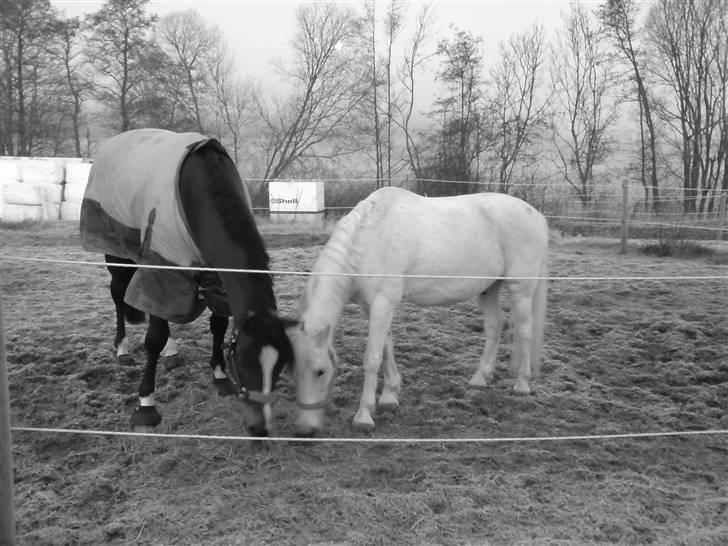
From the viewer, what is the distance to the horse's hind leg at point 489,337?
402cm

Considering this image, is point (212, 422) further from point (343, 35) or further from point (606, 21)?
point (606, 21)

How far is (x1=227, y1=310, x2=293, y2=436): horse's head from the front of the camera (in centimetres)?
266

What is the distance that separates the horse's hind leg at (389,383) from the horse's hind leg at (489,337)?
22.5 inches

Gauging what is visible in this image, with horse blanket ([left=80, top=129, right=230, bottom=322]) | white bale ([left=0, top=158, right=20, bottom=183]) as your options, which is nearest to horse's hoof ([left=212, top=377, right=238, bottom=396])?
horse blanket ([left=80, top=129, right=230, bottom=322])

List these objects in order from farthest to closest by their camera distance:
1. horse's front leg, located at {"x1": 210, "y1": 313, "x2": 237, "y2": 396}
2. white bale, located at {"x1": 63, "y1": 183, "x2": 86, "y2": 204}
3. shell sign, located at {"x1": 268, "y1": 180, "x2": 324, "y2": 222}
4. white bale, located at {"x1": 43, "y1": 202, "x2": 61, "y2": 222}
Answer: white bale, located at {"x1": 63, "y1": 183, "x2": 86, "y2": 204}
white bale, located at {"x1": 43, "y1": 202, "x2": 61, "y2": 222}
shell sign, located at {"x1": 268, "y1": 180, "x2": 324, "y2": 222}
horse's front leg, located at {"x1": 210, "y1": 313, "x2": 237, "y2": 396}

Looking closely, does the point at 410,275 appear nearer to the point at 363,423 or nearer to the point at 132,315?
the point at 363,423

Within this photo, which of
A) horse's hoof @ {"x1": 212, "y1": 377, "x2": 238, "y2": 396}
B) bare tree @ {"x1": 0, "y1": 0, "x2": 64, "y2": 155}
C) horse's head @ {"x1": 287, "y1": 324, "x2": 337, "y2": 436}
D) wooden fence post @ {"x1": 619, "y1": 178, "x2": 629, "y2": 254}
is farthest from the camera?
bare tree @ {"x1": 0, "y1": 0, "x2": 64, "y2": 155}

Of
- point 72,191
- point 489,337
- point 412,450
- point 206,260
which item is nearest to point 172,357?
point 206,260

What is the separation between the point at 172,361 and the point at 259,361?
1882mm

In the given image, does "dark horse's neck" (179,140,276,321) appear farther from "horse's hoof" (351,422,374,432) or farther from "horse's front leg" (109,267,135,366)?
"horse's front leg" (109,267,135,366)

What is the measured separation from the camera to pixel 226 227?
120 inches

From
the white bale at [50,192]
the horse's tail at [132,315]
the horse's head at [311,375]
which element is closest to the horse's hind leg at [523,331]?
the horse's head at [311,375]

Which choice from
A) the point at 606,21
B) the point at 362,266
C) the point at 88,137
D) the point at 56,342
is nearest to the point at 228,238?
the point at 362,266

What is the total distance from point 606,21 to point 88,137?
728 inches
